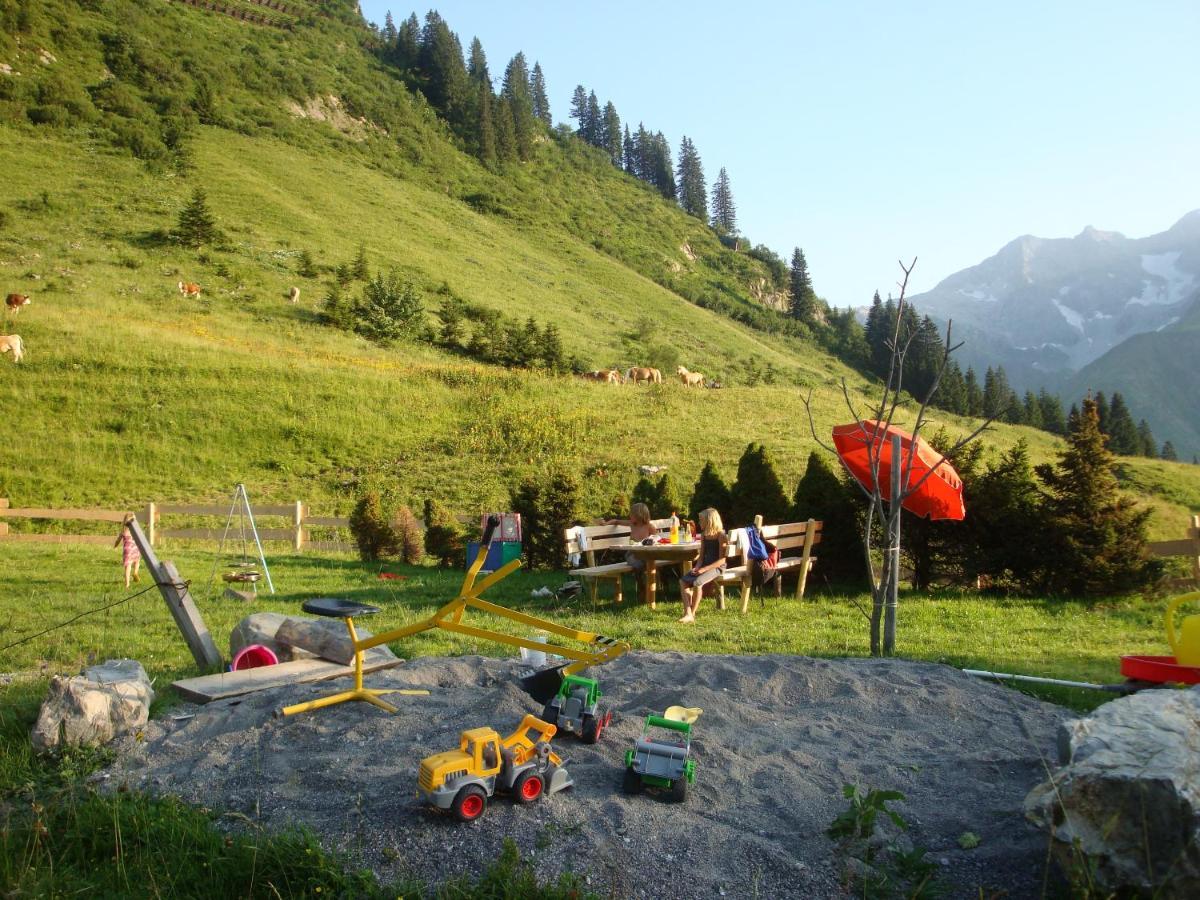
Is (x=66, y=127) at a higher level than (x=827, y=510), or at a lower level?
higher

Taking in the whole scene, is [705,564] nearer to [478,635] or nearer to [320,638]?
[320,638]

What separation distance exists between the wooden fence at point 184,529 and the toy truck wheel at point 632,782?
1409 cm

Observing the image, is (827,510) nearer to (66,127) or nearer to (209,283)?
(209,283)

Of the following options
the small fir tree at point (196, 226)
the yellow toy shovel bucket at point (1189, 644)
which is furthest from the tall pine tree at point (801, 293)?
the yellow toy shovel bucket at point (1189, 644)

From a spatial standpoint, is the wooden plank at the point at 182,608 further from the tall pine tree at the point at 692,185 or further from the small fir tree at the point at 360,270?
the tall pine tree at the point at 692,185

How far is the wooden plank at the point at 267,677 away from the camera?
5492 mm

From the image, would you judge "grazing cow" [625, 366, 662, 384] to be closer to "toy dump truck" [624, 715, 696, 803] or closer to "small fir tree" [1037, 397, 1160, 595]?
"small fir tree" [1037, 397, 1160, 595]

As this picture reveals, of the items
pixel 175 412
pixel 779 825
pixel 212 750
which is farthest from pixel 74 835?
pixel 175 412

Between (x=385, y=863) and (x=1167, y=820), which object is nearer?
(x=1167, y=820)

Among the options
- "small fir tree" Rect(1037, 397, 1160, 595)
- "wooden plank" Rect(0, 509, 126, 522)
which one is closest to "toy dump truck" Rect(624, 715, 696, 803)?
"small fir tree" Rect(1037, 397, 1160, 595)

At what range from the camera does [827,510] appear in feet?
37.7

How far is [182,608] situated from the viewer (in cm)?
630

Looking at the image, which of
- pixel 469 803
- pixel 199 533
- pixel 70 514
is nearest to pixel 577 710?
pixel 469 803

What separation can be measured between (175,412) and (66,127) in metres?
43.6
